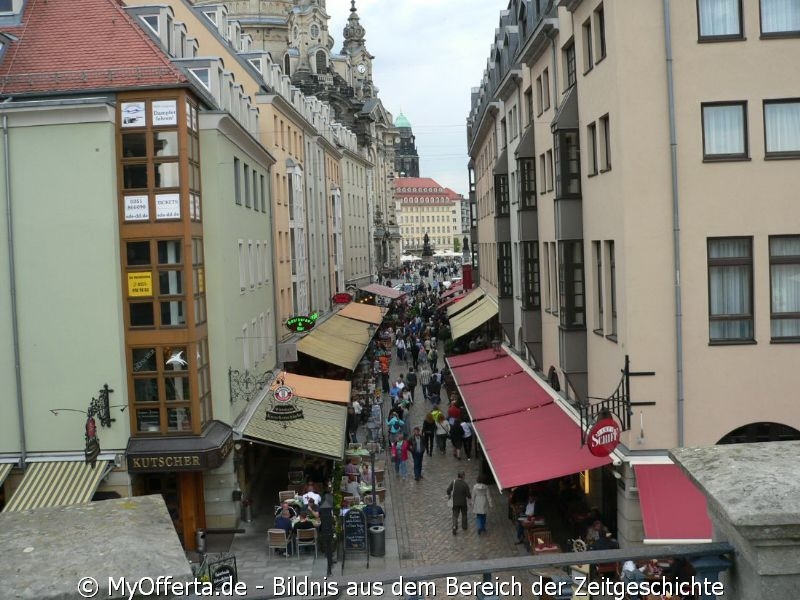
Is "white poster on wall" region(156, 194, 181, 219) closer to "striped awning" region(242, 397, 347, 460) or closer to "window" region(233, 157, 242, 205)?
"window" region(233, 157, 242, 205)

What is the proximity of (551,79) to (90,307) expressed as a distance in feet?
40.9

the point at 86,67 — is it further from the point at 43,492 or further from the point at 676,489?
the point at 676,489

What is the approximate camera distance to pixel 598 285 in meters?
20.3

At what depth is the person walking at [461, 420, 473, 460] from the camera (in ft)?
99.4

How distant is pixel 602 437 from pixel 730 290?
3793 mm

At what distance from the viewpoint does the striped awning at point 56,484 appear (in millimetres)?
20172

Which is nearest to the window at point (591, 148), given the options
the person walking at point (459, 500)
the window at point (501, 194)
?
the person walking at point (459, 500)

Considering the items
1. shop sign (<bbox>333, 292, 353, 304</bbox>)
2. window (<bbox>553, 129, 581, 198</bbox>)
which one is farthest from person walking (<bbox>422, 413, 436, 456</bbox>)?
shop sign (<bbox>333, 292, 353, 304</bbox>)

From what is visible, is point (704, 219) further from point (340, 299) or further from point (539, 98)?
point (340, 299)

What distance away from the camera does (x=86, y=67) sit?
73.3 feet

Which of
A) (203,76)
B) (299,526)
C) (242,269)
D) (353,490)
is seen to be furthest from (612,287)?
Answer: (203,76)

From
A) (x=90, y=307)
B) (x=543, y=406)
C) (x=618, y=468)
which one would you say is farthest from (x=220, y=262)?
(x=618, y=468)

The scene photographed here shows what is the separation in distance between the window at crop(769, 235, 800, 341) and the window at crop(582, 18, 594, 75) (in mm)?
5273

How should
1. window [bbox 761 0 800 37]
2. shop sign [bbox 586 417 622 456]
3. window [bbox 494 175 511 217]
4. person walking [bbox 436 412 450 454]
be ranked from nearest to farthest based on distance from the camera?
shop sign [bbox 586 417 622 456]
window [bbox 761 0 800 37]
person walking [bbox 436 412 450 454]
window [bbox 494 175 511 217]
